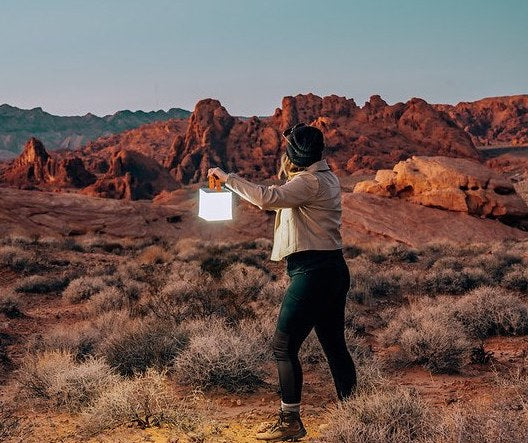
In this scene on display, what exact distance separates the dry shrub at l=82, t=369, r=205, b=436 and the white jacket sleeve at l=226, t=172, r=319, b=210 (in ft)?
5.30

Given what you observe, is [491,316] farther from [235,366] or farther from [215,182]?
[215,182]

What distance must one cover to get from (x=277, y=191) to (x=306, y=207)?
30cm

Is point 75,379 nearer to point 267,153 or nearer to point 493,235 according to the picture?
point 493,235

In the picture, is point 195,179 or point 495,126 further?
point 495,126

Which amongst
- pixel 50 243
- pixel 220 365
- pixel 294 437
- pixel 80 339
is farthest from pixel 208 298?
pixel 50 243

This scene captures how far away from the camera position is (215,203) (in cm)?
346

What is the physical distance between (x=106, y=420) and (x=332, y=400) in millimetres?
2009

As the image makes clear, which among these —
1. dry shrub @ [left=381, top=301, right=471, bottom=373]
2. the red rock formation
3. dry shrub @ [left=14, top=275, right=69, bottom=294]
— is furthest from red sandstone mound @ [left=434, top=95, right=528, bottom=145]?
dry shrub @ [left=381, top=301, right=471, bottom=373]

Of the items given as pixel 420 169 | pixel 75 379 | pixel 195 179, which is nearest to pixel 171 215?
pixel 420 169

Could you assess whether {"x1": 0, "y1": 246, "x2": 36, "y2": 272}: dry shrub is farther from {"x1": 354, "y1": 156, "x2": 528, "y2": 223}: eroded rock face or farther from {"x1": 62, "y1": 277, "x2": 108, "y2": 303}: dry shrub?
{"x1": 354, "y1": 156, "x2": 528, "y2": 223}: eroded rock face

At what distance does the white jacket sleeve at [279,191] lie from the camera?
3.22 metres

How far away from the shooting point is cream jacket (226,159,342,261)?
3.31 meters

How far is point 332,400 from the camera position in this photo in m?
4.76

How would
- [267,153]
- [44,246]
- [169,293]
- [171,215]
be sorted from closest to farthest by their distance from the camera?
1. [169,293]
2. [44,246]
3. [171,215]
4. [267,153]
